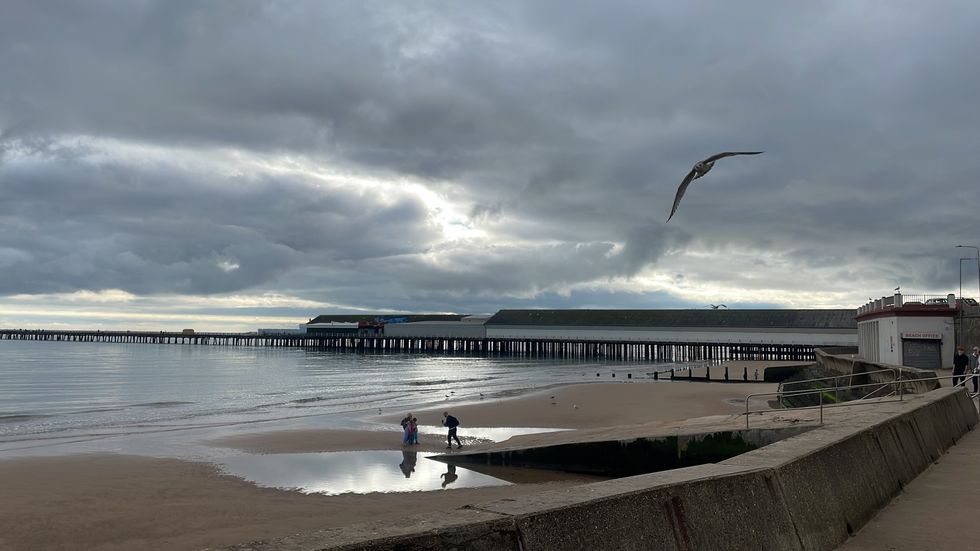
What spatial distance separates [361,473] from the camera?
17500 millimetres

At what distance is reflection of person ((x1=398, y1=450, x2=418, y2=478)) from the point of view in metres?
17.5

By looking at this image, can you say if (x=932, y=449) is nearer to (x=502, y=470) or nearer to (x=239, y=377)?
(x=502, y=470)

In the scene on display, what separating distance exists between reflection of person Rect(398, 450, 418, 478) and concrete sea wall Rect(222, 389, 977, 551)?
12.6 metres

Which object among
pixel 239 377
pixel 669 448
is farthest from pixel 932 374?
pixel 239 377

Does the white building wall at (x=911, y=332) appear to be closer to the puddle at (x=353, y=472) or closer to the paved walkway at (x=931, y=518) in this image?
the puddle at (x=353, y=472)

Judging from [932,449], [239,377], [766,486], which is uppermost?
[766,486]

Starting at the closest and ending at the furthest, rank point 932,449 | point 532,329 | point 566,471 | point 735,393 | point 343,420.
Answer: point 932,449, point 566,471, point 343,420, point 735,393, point 532,329

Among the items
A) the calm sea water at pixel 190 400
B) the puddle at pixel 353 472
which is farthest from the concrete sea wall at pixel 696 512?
the calm sea water at pixel 190 400

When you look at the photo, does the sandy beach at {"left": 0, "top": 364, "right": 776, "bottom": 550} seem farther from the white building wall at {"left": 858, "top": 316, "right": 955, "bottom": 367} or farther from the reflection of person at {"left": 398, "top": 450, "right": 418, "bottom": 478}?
the white building wall at {"left": 858, "top": 316, "right": 955, "bottom": 367}

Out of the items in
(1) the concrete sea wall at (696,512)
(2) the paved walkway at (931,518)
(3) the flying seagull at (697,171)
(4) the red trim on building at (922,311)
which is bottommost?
(2) the paved walkway at (931,518)

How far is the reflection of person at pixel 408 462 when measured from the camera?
1752 centimetres

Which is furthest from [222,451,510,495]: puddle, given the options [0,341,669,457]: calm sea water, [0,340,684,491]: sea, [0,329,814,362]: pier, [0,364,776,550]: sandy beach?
[0,329,814,362]: pier

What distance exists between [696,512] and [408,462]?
15.7 m

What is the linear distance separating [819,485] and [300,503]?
11486 mm
